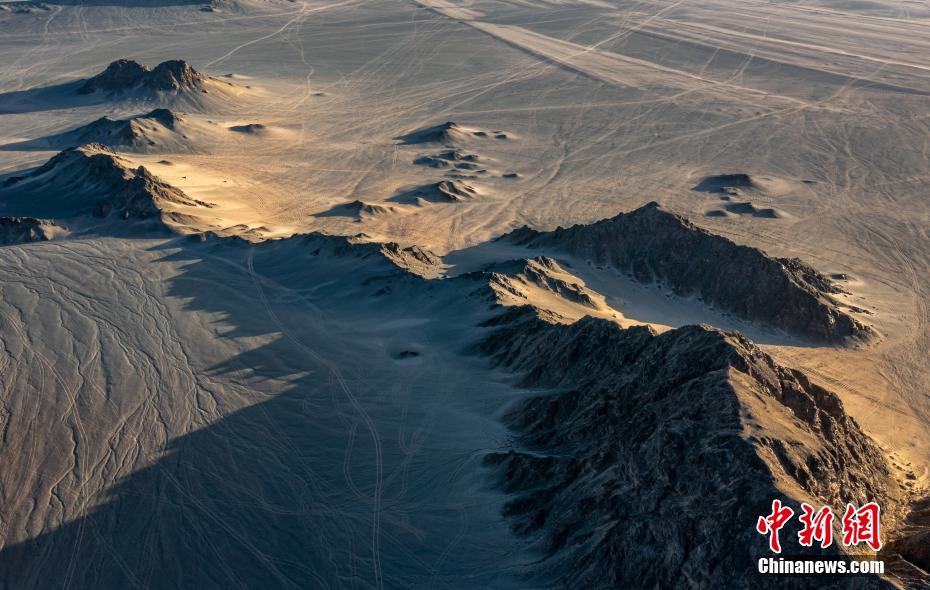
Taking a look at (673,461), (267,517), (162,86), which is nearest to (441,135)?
(162,86)

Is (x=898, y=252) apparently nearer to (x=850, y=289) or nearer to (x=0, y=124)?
(x=850, y=289)

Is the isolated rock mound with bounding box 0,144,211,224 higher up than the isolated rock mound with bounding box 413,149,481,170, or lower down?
higher up

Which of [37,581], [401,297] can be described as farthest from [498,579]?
[401,297]

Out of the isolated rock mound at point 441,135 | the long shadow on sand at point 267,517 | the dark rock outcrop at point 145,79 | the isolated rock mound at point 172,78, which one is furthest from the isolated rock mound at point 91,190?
the dark rock outcrop at point 145,79

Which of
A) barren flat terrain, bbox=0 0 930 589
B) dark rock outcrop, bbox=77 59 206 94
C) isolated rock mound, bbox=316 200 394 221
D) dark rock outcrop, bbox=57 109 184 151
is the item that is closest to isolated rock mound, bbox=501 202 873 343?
barren flat terrain, bbox=0 0 930 589

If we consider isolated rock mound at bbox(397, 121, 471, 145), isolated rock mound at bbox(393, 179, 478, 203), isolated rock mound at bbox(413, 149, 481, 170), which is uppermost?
isolated rock mound at bbox(397, 121, 471, 145)

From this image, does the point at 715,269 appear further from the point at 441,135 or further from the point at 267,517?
the point at 441,135

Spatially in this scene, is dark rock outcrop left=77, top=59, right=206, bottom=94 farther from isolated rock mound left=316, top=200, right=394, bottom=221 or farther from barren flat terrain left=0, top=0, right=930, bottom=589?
isolated rock mound left=316, top=200, right=394, bottom=221

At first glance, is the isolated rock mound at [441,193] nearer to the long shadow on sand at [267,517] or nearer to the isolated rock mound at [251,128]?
the isolated rock mound at [251,128]
